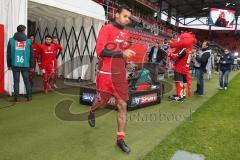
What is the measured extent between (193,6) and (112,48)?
120 feet

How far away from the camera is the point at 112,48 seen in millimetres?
4441

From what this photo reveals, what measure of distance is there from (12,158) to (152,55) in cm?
1029

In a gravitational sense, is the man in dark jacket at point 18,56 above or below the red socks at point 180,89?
A: above

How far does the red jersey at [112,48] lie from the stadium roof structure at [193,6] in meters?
31.5

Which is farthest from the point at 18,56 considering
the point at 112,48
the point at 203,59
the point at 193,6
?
the point at 193,6

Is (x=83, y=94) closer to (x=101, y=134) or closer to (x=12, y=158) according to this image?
(x=101, y=134)

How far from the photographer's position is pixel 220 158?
4457mm

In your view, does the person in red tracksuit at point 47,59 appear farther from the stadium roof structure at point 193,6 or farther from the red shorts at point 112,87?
the stadium roof structure at point 193,6

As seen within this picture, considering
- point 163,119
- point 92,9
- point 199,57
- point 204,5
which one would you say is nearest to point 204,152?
point 163,119

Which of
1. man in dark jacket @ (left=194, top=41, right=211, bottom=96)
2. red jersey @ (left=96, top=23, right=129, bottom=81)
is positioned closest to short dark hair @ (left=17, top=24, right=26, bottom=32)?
red jersey @ (left=96, top=23, right=129, bottom=81)

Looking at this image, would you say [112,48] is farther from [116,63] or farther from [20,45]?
[20,45]

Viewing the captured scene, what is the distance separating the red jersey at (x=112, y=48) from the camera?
435cm

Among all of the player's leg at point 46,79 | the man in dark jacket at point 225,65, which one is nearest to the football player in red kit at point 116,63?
the player's leg at point 46,79

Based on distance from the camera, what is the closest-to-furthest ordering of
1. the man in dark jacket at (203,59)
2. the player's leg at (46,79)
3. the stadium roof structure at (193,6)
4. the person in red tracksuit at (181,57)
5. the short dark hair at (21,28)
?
1. the short dark hair at (21,28)
2. the person in red tracksuit at (181,57)
3. the player's leg at (46,79)
4. the man in dark jacket at (203,59)
5. the stadium roof structure at (193,6)
